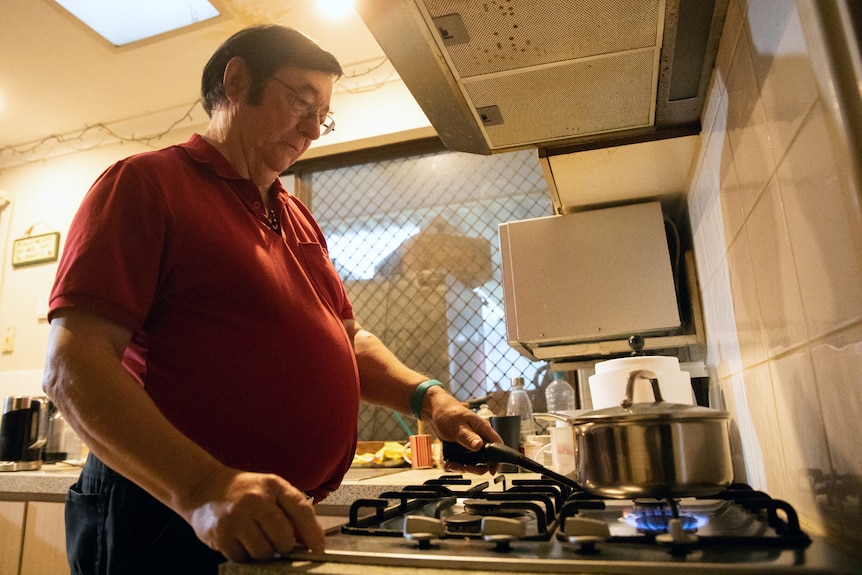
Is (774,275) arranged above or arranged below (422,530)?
above

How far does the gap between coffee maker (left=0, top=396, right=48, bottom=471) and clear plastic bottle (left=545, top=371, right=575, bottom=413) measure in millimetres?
1701

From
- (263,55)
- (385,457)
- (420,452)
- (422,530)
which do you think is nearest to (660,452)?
(422,530)

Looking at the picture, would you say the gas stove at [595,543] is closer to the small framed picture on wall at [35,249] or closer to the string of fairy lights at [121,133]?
the string of fairy lights at [121,133]

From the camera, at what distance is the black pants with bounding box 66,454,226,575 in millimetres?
713

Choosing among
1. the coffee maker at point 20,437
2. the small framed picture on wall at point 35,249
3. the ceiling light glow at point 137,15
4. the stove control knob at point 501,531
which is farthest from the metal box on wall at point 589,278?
the small framed picture on wall at point 35,249

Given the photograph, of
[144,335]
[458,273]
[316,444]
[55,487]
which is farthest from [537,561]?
[458,273]

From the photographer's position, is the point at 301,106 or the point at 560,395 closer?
the point at 301,106

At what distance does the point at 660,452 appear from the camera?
0.60m

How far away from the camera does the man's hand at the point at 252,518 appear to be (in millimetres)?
504

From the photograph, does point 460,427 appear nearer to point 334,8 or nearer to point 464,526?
point 464,526

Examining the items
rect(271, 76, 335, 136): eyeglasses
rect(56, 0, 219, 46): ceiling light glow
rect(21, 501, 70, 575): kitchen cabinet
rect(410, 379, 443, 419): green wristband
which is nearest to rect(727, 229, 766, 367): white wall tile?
rect(410, 379, 443, 419): green wristband

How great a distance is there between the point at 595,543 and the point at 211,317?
56 centimetres

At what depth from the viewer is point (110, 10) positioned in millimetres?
1931

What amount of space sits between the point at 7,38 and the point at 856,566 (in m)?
2.69
